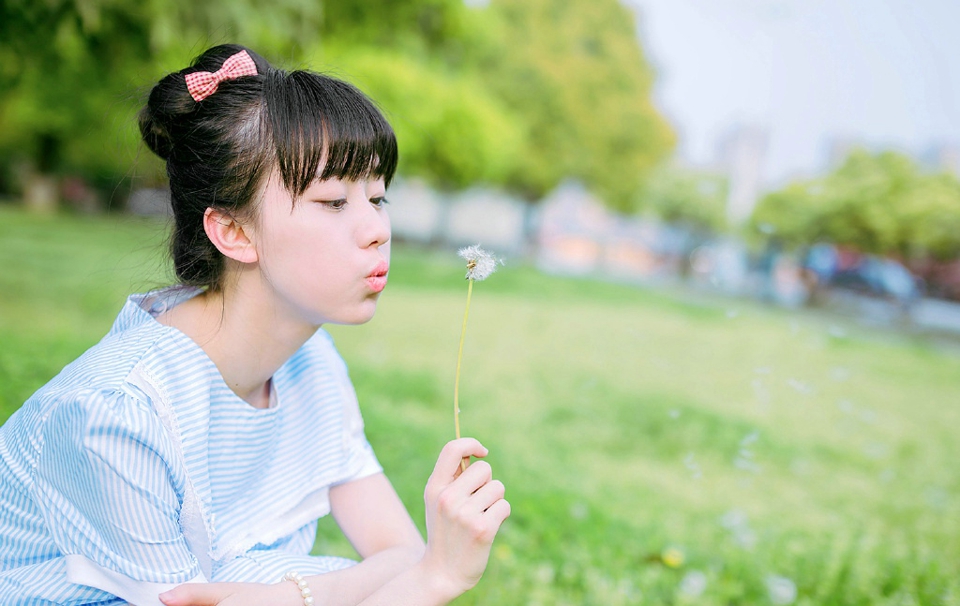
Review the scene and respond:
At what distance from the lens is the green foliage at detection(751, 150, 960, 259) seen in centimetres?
Result: 1178

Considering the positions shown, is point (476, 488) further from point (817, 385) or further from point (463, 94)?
point (463, 94)

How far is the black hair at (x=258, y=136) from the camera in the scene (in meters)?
1.21

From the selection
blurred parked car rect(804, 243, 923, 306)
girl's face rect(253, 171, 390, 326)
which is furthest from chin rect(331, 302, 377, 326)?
blurred parked car rect(804, 243, 923, 306)

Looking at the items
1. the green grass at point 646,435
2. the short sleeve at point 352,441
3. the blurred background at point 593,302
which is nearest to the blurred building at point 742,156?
the blurred background at point 593,302

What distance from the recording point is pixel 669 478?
145 inches

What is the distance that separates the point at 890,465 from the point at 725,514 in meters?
1.74

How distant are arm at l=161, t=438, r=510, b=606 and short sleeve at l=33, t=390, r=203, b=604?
56mm

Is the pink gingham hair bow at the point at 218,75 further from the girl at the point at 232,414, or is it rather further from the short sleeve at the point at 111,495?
the short sleeve at the point at 111,495

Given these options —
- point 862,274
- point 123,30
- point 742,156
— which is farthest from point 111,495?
point 742,156

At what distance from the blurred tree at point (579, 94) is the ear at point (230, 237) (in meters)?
16.5

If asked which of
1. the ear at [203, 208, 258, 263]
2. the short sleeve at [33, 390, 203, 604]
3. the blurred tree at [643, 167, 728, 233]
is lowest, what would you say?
the blurred tree at [643, 167, 728, 233]

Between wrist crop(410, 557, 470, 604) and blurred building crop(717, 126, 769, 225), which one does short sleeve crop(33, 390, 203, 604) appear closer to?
wrist crop(410, 557, 470, 604)

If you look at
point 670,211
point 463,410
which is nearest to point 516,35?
point 670,211

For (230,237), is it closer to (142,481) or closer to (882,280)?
(142,481)
